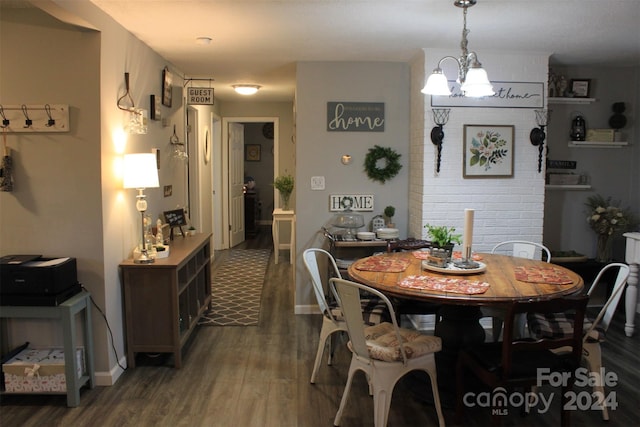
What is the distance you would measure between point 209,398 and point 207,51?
8.73 feet

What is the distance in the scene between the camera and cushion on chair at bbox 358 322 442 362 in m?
2.61

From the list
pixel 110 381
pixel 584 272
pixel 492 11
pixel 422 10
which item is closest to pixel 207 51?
pixel 422 10

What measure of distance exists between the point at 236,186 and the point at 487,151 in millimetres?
4921

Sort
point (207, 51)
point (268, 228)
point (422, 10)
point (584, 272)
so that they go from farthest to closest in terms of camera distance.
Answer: point (268, 228) → point (584, 272) → point (207, 51) → point (422, 10)

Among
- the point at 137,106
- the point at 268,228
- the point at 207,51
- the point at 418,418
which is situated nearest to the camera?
the point at 418,418

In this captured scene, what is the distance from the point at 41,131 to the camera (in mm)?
3102

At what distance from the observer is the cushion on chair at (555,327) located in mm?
2856

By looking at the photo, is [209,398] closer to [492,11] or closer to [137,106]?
[137,106]

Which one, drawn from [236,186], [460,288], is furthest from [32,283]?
[236,186]

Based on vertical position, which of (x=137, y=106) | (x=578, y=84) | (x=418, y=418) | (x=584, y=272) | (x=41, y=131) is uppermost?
(x=578, y=84)

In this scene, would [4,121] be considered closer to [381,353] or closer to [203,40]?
[203,40]

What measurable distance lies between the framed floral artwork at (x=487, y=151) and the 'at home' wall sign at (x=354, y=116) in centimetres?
81

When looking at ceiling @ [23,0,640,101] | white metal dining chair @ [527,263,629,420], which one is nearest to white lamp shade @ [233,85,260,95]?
ceiling @ [23,0,640,101]

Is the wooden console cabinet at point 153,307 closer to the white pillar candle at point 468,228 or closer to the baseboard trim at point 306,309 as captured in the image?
the baseboard trim at point 306,309
